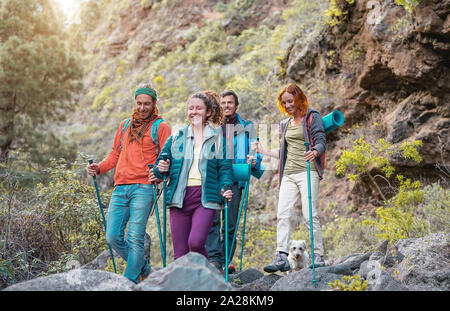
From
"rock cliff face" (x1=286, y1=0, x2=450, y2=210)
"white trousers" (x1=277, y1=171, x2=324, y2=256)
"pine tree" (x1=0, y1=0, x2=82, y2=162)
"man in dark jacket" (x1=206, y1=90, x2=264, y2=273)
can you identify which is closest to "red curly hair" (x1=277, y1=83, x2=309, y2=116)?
"man in dark jacket" (x1=206, y1=90, x2=264, y2=273)

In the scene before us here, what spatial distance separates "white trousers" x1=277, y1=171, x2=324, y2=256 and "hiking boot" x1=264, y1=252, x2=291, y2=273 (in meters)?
0.10

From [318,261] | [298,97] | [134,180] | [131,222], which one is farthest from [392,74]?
[131,222]

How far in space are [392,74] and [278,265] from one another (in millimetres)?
5577

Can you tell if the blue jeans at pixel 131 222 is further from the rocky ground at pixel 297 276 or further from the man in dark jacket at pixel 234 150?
the man in dark jacket at pixel 234 150

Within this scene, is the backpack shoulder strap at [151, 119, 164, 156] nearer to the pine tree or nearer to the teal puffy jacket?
the teal puffy jacket

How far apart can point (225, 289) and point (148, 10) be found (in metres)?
24.1

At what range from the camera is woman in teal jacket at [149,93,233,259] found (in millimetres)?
4148

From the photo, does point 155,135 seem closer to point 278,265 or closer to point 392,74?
point 278,265

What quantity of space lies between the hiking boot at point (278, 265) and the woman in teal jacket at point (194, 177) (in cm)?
94

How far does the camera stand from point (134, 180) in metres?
4.57

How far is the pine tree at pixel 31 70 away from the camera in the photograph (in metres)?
12.6

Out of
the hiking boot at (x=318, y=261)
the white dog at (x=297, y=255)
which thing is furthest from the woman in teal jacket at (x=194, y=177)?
the white dog at (x=297, y=255)

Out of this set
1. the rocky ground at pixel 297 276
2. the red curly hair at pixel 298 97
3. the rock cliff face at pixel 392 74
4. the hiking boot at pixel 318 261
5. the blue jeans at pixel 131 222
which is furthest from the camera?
the rock cliff face at pixel 392 74
